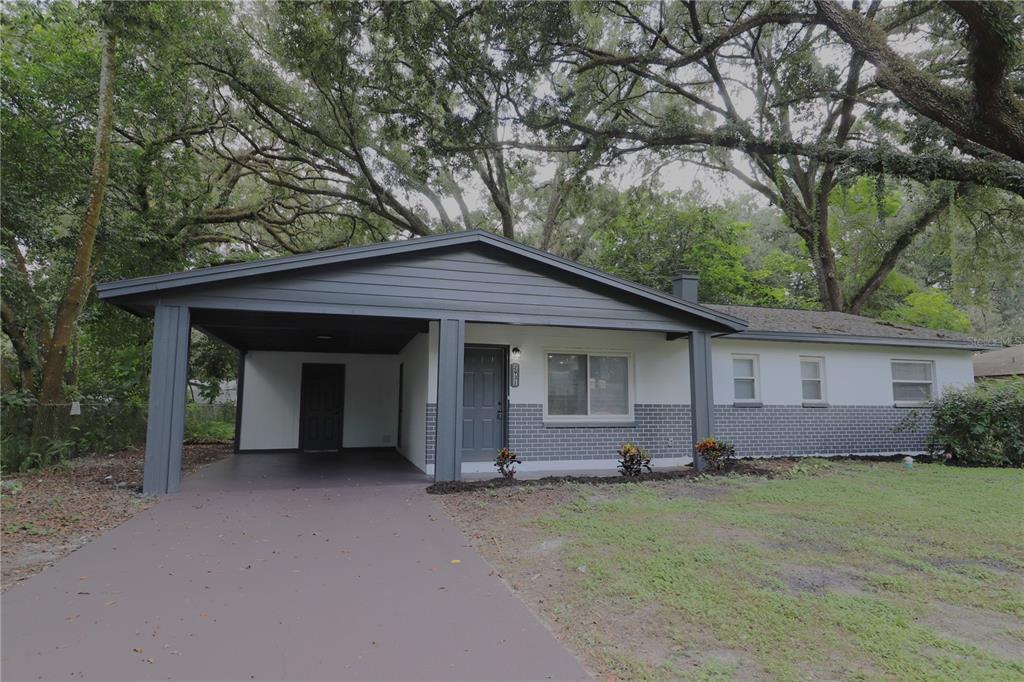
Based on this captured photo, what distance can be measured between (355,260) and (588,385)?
4.76 m

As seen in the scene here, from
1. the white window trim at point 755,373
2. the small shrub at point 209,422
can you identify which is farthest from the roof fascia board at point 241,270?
the small shrub at point 209,422

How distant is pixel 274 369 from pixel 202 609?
10151mm

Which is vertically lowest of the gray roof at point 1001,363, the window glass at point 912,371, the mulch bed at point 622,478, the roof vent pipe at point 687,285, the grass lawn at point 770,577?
the grass lawn at point 770,577

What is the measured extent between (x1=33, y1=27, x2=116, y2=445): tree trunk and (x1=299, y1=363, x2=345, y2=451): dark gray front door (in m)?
4.70

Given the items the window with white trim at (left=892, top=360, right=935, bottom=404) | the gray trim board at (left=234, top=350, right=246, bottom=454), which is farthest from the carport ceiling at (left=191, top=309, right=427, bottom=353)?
the window with white trim at (left=892, top=360, right=935, bottom=404)

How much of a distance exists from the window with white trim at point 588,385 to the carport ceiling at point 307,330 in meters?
2.57

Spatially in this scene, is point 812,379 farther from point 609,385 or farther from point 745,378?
point 609,385

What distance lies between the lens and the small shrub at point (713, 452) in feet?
28.6

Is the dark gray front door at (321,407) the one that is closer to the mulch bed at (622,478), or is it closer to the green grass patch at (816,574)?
the mulch bed at (622,478)

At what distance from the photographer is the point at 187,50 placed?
10680 mm

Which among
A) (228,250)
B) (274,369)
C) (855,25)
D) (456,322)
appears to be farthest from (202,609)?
(228,250)

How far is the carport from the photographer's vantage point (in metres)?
6.88

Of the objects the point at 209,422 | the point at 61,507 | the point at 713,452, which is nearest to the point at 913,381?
the point at 713,452

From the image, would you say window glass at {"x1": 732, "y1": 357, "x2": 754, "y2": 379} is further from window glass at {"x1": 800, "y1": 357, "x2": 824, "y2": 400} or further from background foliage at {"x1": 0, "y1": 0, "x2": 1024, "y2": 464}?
background foliage at {"x1": 0, "y1": 0, "x2": 1024, "y2": 464}
